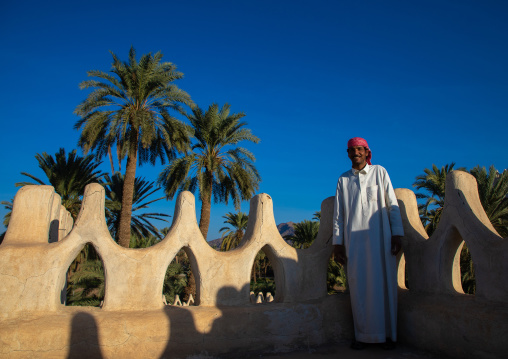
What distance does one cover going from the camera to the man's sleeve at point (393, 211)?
3918mm

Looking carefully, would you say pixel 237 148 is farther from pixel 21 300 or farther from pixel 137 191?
pixel 21 300

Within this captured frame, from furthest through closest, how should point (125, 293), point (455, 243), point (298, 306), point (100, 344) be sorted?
1. point (298, 306)
2. point (455, 243)
3. point (125, 293)
4. point (100, 344)

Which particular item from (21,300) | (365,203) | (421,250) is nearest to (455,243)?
(421,250)

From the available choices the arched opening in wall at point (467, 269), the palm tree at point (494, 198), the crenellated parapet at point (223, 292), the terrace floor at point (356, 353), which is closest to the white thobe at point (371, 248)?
the terrace floor at point (356, 353)

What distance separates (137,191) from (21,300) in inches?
750

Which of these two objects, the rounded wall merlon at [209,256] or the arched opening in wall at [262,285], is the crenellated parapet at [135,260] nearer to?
the rounded wall merlon at [209,256]

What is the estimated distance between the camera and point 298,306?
163 inches

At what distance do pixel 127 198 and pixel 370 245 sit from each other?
13.2 meters

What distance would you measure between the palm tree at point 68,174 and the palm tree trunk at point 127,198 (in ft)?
13.5

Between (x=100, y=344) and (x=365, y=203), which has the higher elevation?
(x=365, y=203)

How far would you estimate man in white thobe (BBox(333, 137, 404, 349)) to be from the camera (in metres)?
3.83

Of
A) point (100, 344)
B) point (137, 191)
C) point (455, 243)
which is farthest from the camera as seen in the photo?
point (137, 191)

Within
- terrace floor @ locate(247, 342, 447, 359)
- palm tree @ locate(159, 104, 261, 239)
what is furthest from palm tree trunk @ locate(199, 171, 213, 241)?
terrace floor @ locate(247, 342, 447, 359)

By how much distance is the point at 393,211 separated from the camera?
3973mm
